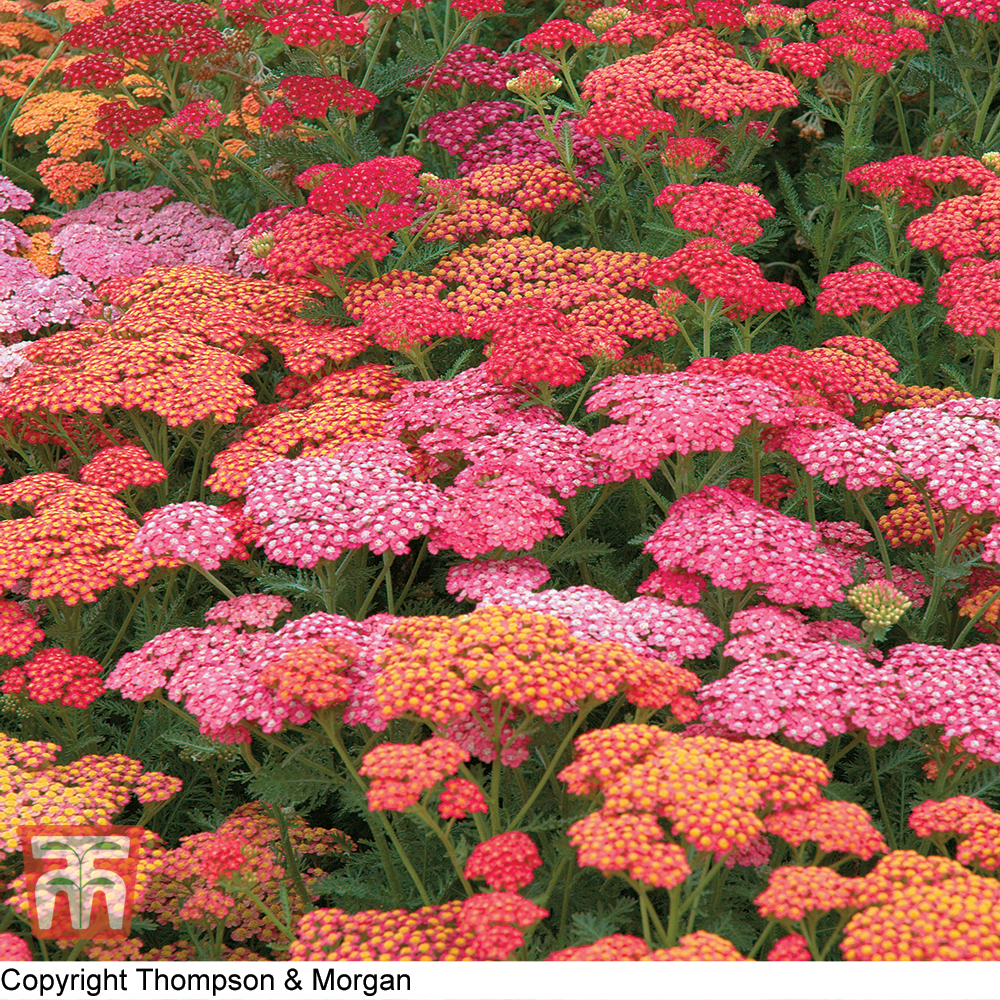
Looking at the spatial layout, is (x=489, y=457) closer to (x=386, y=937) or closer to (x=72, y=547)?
(x=72, y=547)

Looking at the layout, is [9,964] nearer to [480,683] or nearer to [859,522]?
[480,683]

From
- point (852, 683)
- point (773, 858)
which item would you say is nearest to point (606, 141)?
point (852, 683)

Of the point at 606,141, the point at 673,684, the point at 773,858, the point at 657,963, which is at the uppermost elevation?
the point at 606,141

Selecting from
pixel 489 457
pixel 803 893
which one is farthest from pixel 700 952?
pixel 489 457

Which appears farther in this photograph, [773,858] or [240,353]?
[240,353]

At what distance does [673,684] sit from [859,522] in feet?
7.57

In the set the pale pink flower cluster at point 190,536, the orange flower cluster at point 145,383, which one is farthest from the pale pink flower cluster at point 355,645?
the orange flower cluster at point 145,383

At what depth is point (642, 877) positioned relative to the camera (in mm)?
3098

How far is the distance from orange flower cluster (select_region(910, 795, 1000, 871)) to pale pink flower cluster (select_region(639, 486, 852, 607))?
2.93ft

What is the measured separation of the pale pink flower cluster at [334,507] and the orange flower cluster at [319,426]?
0.40m

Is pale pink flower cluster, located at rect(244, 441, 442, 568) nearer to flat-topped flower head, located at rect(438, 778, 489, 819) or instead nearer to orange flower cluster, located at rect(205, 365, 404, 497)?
orange flower cluster, located at rect(205, 365, 404, 497)

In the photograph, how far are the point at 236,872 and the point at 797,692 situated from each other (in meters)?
2.08

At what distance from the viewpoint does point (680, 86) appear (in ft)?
20.4

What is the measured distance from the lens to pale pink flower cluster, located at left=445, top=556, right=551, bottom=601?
4.56m
